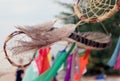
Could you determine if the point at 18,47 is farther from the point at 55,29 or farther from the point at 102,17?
the point at 102,17

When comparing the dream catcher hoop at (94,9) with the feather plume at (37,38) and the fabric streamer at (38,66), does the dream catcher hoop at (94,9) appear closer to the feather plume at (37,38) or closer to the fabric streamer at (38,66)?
the feather plume at (37,38)

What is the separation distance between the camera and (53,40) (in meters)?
6.51

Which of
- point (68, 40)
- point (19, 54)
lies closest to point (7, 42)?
point (19, 54)

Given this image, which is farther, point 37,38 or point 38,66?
point 38,66

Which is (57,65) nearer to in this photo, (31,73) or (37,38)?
(37,38)

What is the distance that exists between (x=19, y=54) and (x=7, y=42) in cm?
30

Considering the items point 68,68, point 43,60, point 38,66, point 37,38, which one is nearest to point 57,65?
point 68,68

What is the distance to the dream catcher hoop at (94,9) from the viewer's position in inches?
277

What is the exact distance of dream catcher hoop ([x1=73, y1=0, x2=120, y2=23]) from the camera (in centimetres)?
703

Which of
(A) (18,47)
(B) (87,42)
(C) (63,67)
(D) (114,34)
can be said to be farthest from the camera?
(D) (114,34)

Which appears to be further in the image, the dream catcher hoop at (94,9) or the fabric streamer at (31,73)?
the fabric streamer at (31,73)

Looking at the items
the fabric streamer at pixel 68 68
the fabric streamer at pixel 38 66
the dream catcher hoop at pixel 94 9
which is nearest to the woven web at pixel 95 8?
the dream catcher hoop at pixel 94 9

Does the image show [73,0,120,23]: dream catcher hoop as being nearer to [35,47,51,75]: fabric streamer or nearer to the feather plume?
the feather plume

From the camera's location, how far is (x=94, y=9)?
7391mm
